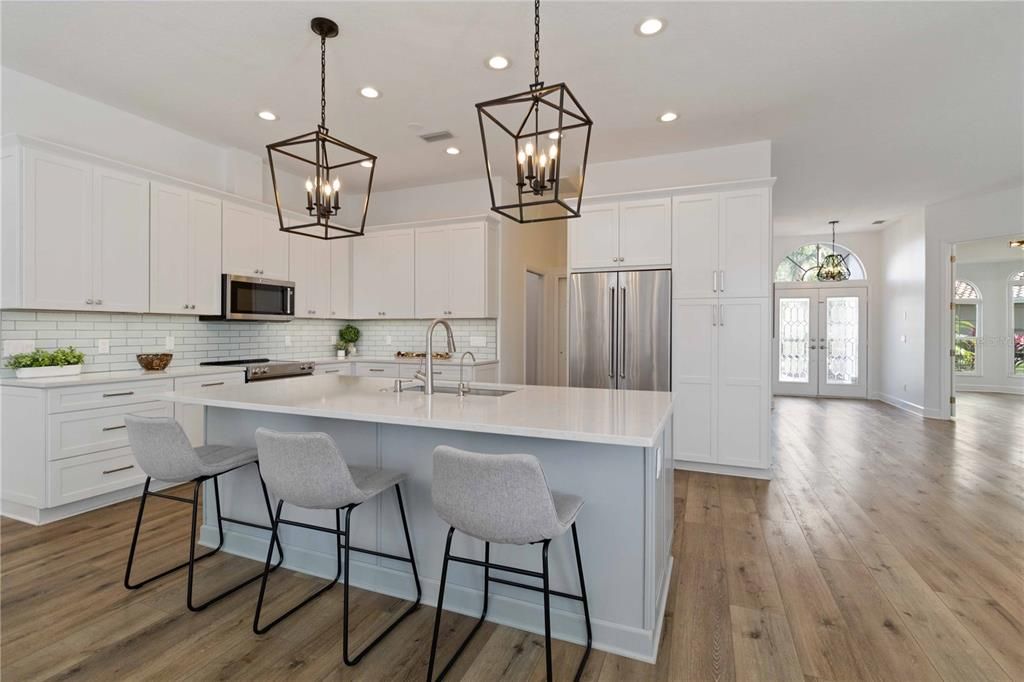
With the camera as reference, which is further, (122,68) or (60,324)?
(60,324)

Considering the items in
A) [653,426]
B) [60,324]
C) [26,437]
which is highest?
[60,324]

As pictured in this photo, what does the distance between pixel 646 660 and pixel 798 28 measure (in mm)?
3243

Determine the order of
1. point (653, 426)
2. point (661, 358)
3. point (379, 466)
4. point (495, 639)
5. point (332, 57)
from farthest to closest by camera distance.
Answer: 1. point (661, 358)
2. point (332, 57)
3. point (379, 466)
4. point (495, 639)
5. point (653, 426)

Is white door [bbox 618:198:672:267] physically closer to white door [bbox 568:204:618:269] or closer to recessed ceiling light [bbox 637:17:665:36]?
white door [bbox 568:204:618:269]

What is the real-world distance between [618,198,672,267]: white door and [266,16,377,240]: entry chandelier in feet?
7.43

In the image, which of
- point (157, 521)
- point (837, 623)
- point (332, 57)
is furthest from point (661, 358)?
point (157, 521)

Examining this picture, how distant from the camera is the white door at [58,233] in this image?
10.6 ft

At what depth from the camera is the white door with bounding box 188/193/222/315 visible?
13.8ft

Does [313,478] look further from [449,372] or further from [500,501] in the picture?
[449,372]

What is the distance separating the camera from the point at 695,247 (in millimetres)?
4352

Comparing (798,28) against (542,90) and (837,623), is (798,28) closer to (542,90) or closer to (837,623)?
(542,90)

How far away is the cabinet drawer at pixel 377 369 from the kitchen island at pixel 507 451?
274cm

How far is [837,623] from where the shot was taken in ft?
7.02

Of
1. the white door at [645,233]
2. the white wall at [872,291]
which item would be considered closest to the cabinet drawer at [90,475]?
the white door at [645,233]
